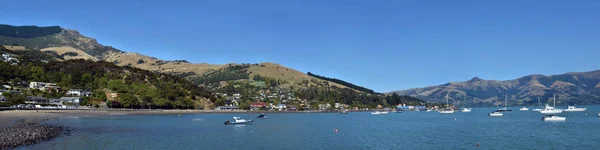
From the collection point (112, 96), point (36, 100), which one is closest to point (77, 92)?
point (112, 96)

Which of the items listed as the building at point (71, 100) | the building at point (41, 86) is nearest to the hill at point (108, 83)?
the building at point (41, 86)

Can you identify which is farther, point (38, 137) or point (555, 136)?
point (555, 136)

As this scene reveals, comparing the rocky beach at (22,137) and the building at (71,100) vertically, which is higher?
the building at (71,100)

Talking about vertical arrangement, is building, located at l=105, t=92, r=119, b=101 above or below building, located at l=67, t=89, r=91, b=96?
below

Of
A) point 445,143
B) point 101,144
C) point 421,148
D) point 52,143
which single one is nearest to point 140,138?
point 101,144

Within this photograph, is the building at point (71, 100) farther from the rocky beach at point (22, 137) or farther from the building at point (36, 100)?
the rocky beach at point (22, 137)

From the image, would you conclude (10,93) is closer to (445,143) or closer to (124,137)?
(124,137)

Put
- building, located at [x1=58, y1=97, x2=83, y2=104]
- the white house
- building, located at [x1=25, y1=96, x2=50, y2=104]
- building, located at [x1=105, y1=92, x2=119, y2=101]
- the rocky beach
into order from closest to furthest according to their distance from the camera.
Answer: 1. the rocky beach
2. building, located at [x1=25, y1=96, x2=50, y2=104]
3. building, located at [x1=58, y1=97, x2=83, y2=104]
4. the white house
5. building, located at [x1=105, y1=92, x2=119, y2=101]

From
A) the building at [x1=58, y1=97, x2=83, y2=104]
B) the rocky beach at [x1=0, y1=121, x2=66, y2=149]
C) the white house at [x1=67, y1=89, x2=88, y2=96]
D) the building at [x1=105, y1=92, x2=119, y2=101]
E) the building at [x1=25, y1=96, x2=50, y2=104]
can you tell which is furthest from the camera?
the building at [x1=105, y1=92, x2=119, y2=101]

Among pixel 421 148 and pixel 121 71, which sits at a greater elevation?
pixel 121 71

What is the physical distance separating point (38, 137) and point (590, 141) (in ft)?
206

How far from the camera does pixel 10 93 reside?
414ft

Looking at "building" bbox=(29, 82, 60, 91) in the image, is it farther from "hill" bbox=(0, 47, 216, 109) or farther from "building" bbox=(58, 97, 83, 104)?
"building" bbox=(58, 97, 83, 104)

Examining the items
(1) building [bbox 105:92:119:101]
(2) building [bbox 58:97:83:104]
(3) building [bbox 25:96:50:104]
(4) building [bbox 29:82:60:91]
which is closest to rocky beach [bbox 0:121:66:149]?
(3) building [bbox 25:96:50:104]
